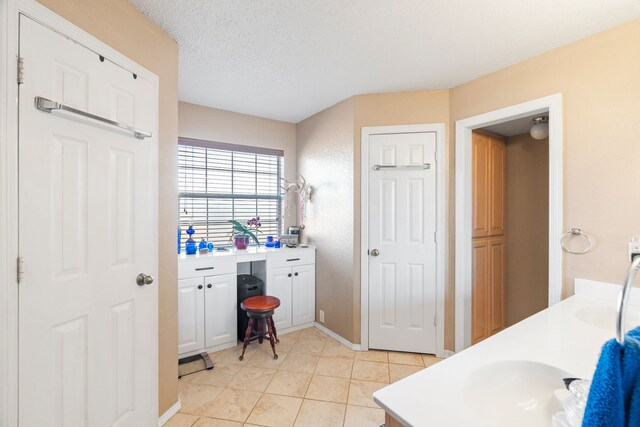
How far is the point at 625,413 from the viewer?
47 cm

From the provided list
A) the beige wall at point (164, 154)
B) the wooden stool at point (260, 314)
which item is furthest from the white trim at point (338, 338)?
the beige wall at point (164, 154)

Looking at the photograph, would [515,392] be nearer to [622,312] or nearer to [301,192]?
[622,312]

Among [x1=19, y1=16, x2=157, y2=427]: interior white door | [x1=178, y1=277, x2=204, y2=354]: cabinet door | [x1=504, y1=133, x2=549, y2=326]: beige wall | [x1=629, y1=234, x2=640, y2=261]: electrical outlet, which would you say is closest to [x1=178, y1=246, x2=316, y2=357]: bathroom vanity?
[x1=178, y1=277, x2=204, y2=354]: cabinet door

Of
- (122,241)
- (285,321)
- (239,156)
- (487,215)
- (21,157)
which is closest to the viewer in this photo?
(21,157)

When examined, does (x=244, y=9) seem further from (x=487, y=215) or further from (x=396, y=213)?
(x=487, y=215)

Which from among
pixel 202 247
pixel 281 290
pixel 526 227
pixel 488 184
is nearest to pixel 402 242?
pixel 488 184

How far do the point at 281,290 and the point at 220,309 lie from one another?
647mm

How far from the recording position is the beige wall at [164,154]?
5.17 ft

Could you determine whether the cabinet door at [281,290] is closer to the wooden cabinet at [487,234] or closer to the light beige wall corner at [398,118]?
the light beige wall corner at [398,118]

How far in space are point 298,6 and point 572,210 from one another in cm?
207

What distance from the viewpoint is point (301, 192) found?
351cm

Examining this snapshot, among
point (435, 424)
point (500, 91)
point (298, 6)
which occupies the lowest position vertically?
point (435, 424)

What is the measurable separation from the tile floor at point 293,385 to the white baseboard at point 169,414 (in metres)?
0.03

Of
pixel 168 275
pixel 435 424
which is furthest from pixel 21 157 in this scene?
pixel 435 424
